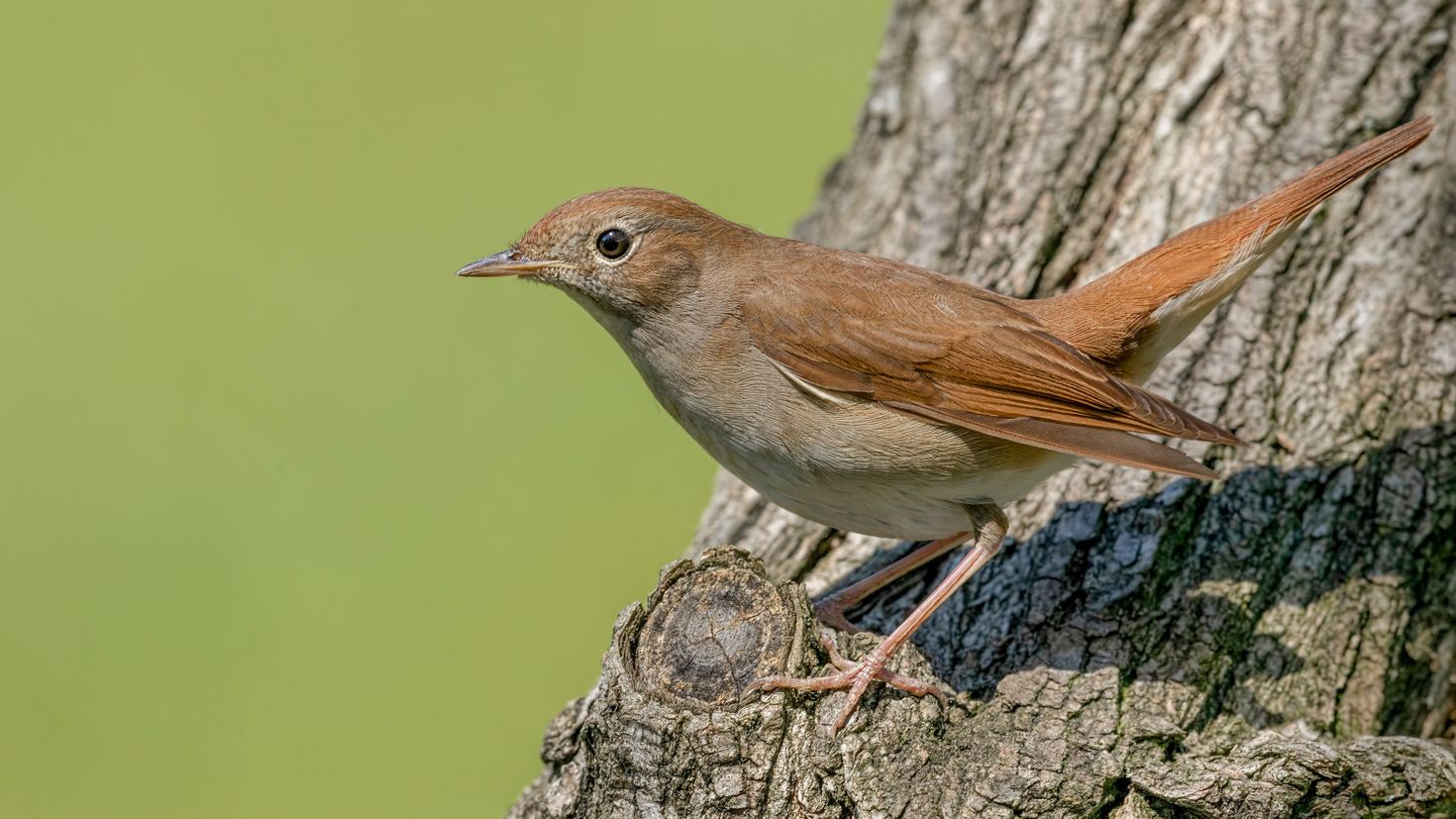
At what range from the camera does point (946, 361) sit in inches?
181

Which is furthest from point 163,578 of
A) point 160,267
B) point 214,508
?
point 160,267

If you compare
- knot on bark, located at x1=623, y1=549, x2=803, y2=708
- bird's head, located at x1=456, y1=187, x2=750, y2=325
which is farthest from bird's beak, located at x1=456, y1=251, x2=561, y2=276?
knot on bark, located at x1=623, y1=549, x2=803, y2=708

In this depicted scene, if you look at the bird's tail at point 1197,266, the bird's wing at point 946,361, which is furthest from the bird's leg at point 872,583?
the bird's tail at point 1197,266

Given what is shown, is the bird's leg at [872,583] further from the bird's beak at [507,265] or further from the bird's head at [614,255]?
the bird's beak at [507,265]

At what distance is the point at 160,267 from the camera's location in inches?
446

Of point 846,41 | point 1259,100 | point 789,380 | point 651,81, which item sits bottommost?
point 789,380

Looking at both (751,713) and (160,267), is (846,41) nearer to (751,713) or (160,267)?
(160,267)

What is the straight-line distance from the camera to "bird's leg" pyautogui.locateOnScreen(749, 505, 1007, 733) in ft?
12.0

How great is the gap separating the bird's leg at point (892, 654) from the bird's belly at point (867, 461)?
0.12m

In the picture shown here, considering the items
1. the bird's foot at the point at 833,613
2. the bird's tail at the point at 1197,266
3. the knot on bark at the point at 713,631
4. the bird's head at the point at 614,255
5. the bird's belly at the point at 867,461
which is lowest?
the knot on bark at the point at 713,631

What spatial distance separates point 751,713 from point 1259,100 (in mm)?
4067

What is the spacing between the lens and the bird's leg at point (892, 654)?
12.0 ft

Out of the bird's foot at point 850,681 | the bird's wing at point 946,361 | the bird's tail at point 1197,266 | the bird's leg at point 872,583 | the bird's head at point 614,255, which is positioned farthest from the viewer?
the bird's leg at point 872,583

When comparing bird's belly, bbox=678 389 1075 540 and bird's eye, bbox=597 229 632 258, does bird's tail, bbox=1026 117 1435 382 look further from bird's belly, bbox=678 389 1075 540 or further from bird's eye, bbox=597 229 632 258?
bird's eye, bbox=597 229 632 258
